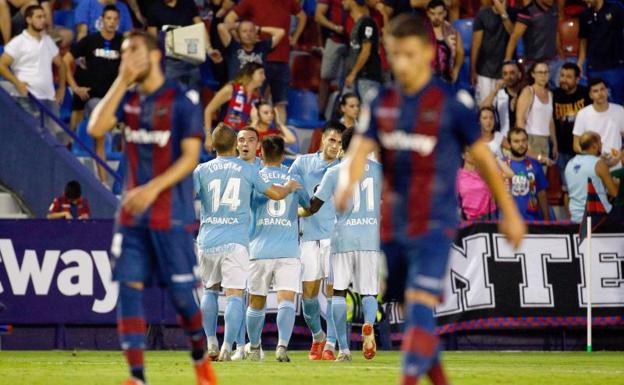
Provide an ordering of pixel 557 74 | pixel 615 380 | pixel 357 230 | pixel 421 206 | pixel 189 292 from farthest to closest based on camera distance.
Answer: pixel 557 74, pixel 357 230, pixel 615 380, pixel 189 292, pixel 421 206

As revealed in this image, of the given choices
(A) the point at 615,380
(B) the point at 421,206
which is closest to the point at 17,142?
(A) the point at 615,380

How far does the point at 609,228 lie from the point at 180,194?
10.2m

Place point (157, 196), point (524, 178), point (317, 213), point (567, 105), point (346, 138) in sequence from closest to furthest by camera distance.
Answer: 1. point (157, 196)
2. point (346, 138)
3. point (317, 213)
4. point (524, 178)
5. point (567, 105)

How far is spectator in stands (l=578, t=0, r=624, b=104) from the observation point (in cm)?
2191

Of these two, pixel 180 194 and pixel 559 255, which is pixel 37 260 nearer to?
pixel 559 255

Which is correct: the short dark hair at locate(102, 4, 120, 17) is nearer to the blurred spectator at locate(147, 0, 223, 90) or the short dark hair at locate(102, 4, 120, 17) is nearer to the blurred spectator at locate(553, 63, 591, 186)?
the blurred spectator at locate(147, 0, 223, 90)

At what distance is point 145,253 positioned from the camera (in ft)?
30.7

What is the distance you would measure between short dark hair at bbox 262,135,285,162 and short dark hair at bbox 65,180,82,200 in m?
4.32

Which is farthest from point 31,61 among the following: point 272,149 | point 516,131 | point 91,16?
point 516,131

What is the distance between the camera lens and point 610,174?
18812 mm

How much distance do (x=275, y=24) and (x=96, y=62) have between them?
3.16 meters

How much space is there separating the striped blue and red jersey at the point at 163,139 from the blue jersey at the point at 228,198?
15.6 ft

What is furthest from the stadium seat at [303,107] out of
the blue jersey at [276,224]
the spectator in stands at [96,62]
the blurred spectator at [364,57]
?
the blue jersey at [276,224]

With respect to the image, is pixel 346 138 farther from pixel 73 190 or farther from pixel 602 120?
pixel 602 120
